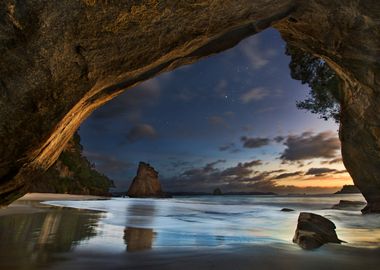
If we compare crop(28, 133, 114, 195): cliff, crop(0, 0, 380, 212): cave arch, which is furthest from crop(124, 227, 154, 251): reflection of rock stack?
crop(28, 133, 114, 195): cliff

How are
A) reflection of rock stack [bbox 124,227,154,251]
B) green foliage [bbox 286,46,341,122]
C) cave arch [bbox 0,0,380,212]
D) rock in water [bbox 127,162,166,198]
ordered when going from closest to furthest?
cave arch [bbox 0,0,380,212] → reflection of rock stack [bbox 124,227,154,251] → green foliage [bbox 286,46,341,122] → rock in water [bbox 127,162,166,198]

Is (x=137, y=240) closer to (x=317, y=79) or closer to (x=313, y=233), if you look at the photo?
(x=313, y=233)

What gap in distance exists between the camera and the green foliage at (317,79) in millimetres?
16312

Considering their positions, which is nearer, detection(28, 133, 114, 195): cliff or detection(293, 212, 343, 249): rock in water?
detection(293, 212, 343, 249): rock in water

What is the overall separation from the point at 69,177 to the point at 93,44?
50.7 m

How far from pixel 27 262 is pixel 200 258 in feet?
8.24

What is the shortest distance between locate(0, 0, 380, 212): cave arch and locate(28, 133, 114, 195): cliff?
40.8 m

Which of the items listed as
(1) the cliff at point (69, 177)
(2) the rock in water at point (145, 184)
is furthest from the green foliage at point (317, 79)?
(2) the rock in water at point (145, 184)

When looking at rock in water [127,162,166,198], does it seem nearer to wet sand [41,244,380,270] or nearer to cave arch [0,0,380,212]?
cave arch [0,0,380,212]

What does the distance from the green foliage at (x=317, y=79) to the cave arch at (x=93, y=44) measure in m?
9.02

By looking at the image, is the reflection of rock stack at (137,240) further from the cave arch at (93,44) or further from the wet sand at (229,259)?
the cave arch at (93,44)

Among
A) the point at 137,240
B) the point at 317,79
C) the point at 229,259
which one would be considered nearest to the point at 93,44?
the point at 229,259

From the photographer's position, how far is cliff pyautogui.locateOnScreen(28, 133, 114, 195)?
44.5 meters

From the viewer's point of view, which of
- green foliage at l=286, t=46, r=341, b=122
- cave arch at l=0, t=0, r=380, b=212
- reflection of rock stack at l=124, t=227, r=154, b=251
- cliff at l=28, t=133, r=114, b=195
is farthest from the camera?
cliff at l=28, t=133, r=114, b=195
